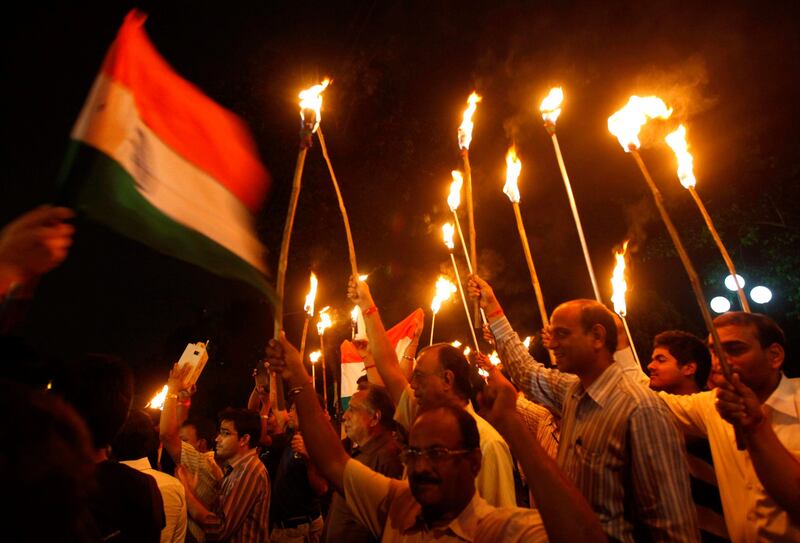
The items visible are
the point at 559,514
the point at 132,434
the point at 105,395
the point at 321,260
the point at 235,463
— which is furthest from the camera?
the point at 321,260

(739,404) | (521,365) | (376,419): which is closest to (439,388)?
(521,365)

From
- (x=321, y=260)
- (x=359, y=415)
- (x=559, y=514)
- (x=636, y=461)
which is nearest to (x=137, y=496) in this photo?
(x=359, y=415)

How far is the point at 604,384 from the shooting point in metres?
3.14

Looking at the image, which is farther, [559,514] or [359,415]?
[359,415]

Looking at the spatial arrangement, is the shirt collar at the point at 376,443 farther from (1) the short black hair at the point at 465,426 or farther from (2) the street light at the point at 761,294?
(2) the street light at the point at 761,294

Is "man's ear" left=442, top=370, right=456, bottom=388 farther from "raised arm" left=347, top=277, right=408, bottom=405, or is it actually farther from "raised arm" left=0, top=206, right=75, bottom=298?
"raised arm" left=0, top=206, right=75, bottom=298

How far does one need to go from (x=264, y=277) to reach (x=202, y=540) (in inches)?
128

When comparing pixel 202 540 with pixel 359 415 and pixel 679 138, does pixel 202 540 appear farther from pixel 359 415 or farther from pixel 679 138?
pixel 679 138

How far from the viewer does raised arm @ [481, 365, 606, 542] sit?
192cm

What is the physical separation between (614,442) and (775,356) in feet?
4.43

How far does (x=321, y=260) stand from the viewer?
1711cm

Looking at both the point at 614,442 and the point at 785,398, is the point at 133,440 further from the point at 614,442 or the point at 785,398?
the point at 785,398

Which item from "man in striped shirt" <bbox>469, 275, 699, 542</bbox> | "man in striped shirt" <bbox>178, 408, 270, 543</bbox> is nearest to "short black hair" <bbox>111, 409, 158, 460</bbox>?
"man in striped shirt" <bbox>178, 408, 270, 543</bbox>

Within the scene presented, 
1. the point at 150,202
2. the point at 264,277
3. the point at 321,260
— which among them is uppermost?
the point at 321,260
